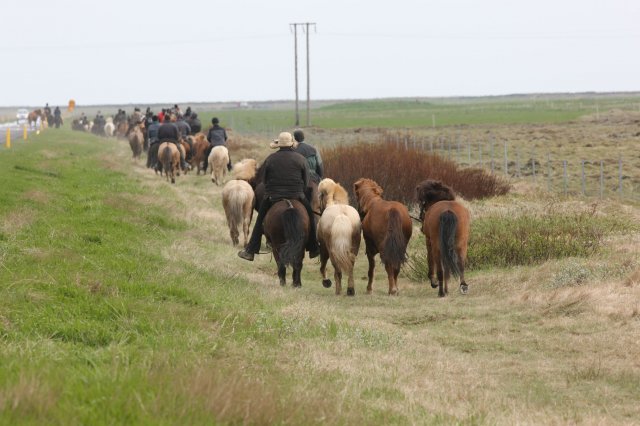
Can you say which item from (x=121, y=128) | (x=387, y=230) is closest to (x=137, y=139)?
(x=121, y=128)

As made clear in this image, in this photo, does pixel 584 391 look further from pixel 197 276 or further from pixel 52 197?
pixel 52 197

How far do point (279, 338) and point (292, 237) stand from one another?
4.96 m

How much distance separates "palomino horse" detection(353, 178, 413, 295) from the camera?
47.8 ft

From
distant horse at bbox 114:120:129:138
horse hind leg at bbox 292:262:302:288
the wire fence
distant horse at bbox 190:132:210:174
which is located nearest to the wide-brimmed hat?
horse hind leg at bbox 292:262:302:288

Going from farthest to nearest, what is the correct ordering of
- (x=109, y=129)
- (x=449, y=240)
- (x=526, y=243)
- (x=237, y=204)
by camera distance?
1. (x=109, y=129)
2. (x=237, y=204)
3. (x=526, y=243)
4. (x=449, y=240)

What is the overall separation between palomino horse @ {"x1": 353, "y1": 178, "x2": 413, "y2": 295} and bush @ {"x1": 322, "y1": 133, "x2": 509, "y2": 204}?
31.4 ft

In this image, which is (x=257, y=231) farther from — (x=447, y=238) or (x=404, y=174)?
(x=404, y=174)

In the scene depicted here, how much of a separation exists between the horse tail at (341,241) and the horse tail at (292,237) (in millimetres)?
430

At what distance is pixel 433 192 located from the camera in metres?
15.6

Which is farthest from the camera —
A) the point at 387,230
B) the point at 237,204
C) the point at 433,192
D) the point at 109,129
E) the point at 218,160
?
the point at 109,129

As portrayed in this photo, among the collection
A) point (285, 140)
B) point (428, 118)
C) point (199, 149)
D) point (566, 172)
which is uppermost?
point (285, 140)

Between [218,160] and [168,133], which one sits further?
[168,133]

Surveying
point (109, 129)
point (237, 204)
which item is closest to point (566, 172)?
point (237, 204)

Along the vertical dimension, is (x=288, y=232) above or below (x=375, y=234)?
above
